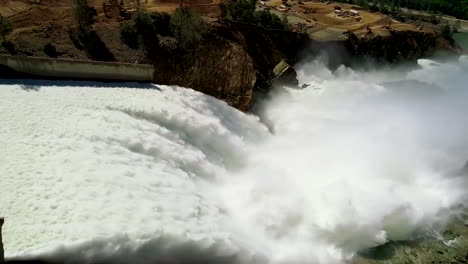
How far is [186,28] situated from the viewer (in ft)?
97.6

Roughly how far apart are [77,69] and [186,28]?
8.78 metres

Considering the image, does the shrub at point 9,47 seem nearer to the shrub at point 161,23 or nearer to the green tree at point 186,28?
the shrub at point 161,23

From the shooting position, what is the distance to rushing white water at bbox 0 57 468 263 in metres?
13.2

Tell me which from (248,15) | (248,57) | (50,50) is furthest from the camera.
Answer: (248,15)

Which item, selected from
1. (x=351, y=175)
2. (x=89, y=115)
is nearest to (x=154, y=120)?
(x=89, y=115)

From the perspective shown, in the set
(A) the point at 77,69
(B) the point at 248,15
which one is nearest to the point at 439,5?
(B) the point at 248,15

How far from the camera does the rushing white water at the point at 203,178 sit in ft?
43.3

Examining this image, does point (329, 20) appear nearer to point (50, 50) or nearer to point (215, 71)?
point (215, 71)

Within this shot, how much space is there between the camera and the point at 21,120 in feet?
58.6

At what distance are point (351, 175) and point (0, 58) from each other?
57.4ft

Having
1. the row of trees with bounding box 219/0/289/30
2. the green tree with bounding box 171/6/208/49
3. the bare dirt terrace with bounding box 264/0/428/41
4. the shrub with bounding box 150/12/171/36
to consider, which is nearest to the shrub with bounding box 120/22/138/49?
the shrub with bounding box 150/12/171/36

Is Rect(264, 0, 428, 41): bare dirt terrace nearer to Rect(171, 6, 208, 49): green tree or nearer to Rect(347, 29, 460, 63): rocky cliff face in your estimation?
Rect(347, 29, 460, 63): rocky cliff face

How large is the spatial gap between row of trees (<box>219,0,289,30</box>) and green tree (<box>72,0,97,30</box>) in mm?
12408

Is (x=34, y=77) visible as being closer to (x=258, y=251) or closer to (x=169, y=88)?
(x=169, y=88)
